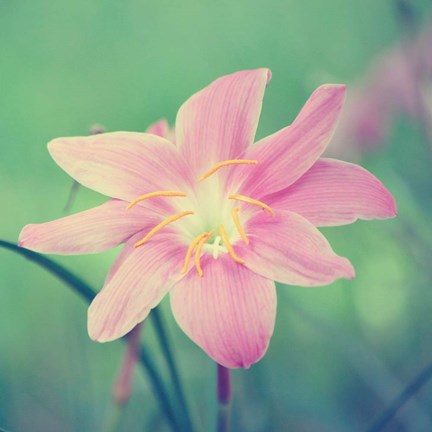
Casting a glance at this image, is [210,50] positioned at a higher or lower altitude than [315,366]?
higher

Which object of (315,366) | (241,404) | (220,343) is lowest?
(315,366)

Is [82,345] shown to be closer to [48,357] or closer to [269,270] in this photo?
[48,357]

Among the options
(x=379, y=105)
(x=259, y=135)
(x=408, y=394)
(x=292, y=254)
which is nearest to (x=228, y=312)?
(x=292, y=254)

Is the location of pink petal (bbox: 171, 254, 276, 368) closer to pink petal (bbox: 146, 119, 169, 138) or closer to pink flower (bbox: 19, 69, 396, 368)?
pink flower (bbox: 19, 69, 396, 368)

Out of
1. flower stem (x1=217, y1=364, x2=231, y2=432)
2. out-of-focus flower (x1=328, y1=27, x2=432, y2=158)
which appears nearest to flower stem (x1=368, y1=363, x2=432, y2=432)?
flower stem (x1=217, y1=364, x2=231, y2=432)

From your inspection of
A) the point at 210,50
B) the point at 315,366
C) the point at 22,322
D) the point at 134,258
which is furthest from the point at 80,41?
the point at 134,258
